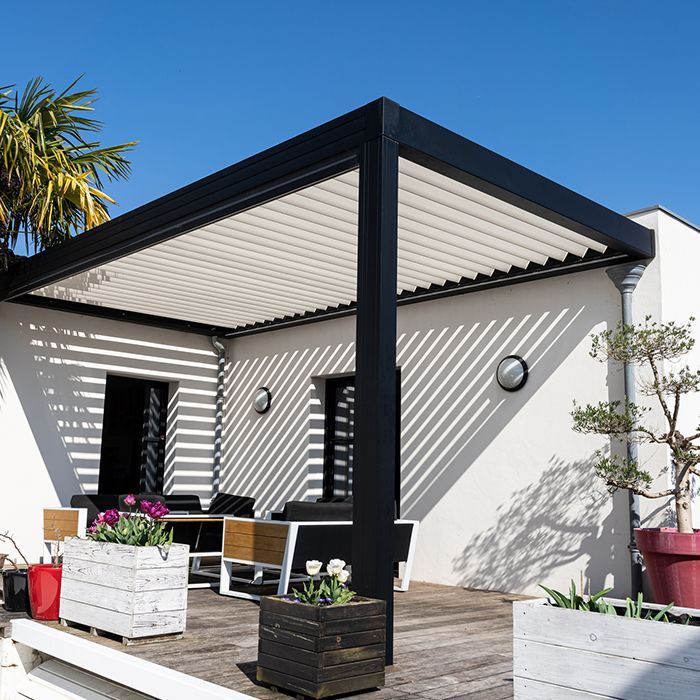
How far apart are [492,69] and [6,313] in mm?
7630

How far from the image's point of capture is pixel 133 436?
1097 cm

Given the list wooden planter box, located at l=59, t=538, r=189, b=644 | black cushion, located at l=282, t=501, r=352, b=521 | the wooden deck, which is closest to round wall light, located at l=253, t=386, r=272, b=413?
black cushion, located at l=282, t=501, r=352, b=521

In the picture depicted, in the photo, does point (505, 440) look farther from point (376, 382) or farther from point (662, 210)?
point (376, 382)

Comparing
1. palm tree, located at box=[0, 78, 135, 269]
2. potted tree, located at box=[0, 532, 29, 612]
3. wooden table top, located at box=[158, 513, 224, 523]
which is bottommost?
potted tree, located at box=[0, 532, 29, 612]

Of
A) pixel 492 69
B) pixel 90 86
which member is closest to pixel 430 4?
pixel 492 69

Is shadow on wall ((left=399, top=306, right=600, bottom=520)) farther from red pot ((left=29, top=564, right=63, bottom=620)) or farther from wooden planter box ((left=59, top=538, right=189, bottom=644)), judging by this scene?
red pot ((left=29, top=564, right=63, bottom=620))

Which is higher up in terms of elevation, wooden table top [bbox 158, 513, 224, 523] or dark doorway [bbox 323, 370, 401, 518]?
dark doorway [bbox 323, 370, 401, 518]

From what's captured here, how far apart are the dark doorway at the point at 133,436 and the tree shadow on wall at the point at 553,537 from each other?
4.38 meters

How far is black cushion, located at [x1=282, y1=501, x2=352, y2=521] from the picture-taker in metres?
5.71

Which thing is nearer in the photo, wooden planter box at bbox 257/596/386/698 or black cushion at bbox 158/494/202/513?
wooden planter box at bbox 257/596/386/698

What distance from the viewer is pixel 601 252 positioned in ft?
20.5

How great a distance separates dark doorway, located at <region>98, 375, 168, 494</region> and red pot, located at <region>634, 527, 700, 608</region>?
6468mm

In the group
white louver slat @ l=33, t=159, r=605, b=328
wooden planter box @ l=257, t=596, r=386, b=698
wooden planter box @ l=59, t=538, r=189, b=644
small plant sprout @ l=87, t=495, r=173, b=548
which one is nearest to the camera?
wooden planter box @ l=257, t=596, r=386, b=698

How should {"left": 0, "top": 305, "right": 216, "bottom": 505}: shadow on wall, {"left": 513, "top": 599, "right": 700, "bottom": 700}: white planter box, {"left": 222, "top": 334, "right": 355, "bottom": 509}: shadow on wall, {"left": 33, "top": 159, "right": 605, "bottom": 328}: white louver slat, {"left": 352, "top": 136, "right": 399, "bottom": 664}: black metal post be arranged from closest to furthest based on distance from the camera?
{"left": 513, "top": 599, "right": 700, "bottom": 700}: white planter box, {"left": 352, "top": 136, "right": 399, "bottom": 664}: black metal post, {"left": 33, "top": 159, "right": 605, "bottom": 328}: white louver slat, {"left": 0, "top": 305, "right": 216, "bottom": 505}: shadow on wall, {"left": 222, "top": 334, "right": 355, "bottom": 509}: shadow on wall
